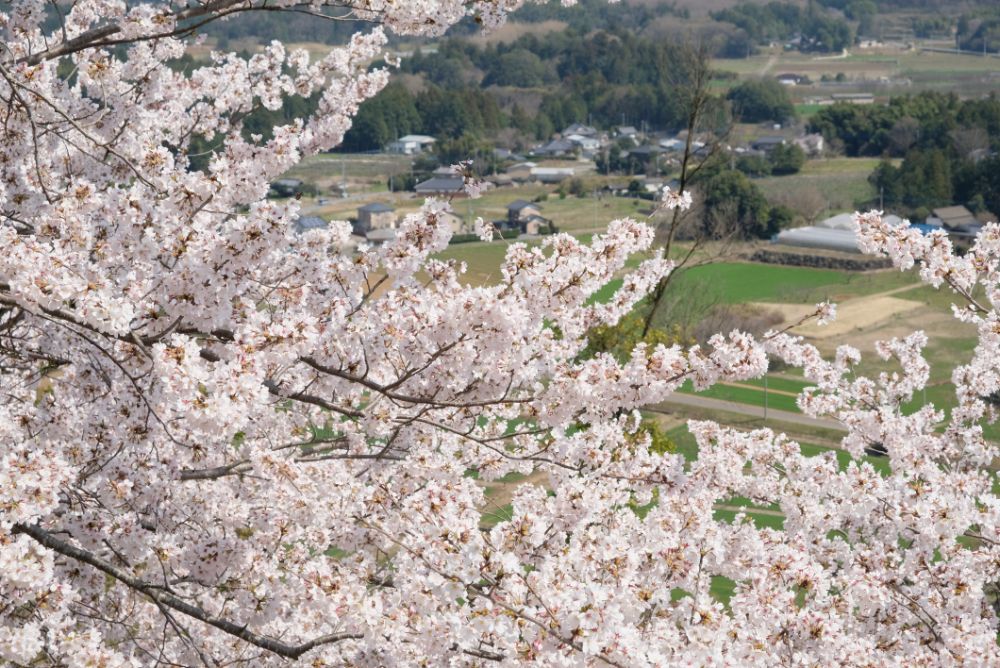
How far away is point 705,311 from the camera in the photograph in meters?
45.8

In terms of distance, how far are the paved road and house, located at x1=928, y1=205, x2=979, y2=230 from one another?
32.5 meters

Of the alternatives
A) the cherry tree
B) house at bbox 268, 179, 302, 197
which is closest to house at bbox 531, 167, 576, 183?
house at bbox 268, 179, 302, 197

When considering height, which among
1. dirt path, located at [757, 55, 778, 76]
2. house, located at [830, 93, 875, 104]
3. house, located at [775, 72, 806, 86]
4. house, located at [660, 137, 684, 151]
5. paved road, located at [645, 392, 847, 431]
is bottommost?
dirt path, located at [757, 55, 778, 76]

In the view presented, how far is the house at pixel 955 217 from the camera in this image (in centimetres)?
6738

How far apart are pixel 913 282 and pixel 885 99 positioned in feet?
243

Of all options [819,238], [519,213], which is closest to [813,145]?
[819,238]

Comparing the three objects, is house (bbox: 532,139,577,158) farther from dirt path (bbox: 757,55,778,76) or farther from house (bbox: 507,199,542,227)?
dirt path (bbox: 757,55,778,76)

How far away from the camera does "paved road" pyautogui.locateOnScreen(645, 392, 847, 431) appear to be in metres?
37.8

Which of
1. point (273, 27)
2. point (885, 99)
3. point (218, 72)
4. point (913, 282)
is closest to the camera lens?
point (218, 72)

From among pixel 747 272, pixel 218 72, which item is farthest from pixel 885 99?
pixel 218 72

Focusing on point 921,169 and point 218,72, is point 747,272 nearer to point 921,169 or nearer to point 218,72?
point 921,169

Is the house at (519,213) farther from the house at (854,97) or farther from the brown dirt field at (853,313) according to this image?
the house at (854,97)

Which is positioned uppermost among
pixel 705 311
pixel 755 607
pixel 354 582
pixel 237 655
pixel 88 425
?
pixel 88 425

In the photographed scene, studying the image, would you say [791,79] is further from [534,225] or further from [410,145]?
[534,225]
